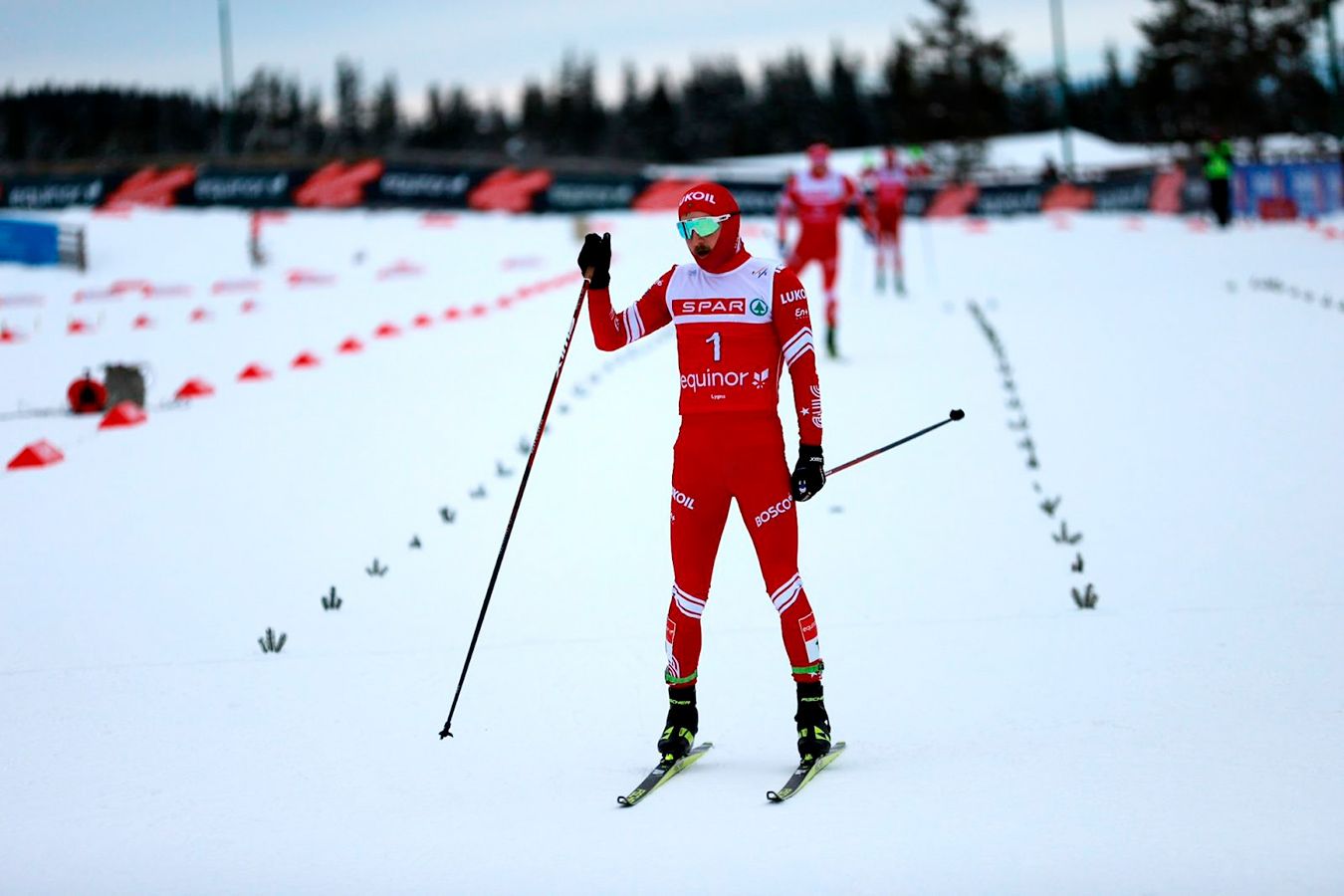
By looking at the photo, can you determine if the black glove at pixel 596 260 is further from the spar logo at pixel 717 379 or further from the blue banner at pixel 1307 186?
the blue banner at pixel 1307 186

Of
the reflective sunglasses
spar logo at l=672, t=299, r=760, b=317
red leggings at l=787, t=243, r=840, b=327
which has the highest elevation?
red leggings at l=787, t=243, r=840, b=327

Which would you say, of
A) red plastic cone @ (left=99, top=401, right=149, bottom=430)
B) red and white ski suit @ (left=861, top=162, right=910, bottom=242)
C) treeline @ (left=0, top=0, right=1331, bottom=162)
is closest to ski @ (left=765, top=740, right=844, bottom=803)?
red plastic cone @ (left=99, top=401, right=149, bottom=430)

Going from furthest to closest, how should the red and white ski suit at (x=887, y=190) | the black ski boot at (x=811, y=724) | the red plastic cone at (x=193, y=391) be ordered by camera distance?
the red and white ski suit at (x=887, y=190) < the red plastic cone at (x=193, y=391) < the black ski boot at (x=811, y=724)

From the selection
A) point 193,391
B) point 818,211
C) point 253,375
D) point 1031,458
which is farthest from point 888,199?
point 1031,458

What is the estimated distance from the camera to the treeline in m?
74.1

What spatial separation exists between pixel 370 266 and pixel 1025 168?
50.2 meters

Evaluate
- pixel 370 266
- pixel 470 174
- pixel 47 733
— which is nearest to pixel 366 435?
pixel 47 733

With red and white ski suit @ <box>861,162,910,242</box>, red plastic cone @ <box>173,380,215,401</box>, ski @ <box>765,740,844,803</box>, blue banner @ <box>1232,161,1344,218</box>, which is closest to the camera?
ski @ <box>765,740,844,803</box>

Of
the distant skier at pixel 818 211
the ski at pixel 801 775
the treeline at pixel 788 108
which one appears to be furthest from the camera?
the treeline at pixel 788 108

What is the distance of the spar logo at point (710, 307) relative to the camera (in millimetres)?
5668

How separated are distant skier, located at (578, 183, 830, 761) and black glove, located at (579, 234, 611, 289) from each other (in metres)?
0.05

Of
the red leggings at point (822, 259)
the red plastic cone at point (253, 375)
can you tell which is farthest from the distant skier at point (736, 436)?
the red plastic cone at point (253, 375)

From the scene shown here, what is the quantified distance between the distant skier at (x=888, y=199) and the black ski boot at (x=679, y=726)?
16.0 metres

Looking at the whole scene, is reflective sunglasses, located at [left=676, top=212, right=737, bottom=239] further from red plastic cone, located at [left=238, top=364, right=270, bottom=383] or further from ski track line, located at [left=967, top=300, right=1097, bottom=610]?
red plastic cone, located at [left=238, top=364, right=270, bottom=383]
